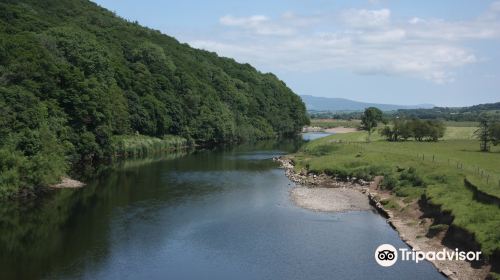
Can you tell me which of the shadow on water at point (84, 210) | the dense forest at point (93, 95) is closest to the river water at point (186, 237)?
the shadow on water at point (84, 210)

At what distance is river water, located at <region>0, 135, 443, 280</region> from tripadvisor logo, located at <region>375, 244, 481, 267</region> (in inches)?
34.4

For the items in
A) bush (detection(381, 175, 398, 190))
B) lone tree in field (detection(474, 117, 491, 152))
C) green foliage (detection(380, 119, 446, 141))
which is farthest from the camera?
green foliage (detection(380, 119, 446, 141))

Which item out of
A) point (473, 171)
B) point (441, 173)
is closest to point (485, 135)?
point (473, 171)

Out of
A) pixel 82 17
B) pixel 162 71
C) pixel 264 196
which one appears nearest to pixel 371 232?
pixel 264 196

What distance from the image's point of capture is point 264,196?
66188mm

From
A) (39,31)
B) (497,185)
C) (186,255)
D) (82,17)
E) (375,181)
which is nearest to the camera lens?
(186,255)

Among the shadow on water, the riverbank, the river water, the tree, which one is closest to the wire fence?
the riverbank

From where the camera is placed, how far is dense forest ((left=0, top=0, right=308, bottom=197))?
61969 mm

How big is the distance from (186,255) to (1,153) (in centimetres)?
2619

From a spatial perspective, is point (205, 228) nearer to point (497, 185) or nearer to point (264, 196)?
point (264, 196)

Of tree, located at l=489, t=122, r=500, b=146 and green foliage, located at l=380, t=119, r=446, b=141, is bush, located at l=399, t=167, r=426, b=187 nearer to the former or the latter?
tree, located at l=489, t=122, r=500, b=146

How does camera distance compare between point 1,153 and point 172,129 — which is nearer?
point 1,153

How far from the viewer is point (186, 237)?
4644 cm

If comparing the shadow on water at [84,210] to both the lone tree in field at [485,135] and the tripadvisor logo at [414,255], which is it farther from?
the lone tree in field at [485,135]
